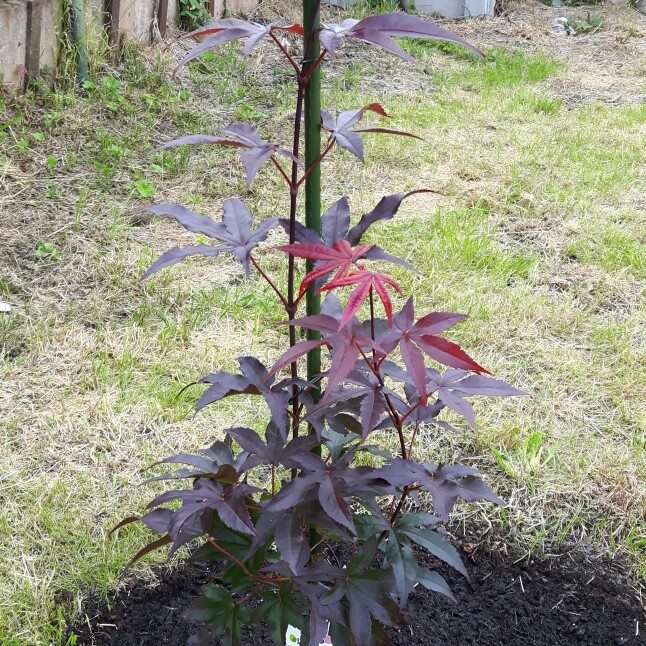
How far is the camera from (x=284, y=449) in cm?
128

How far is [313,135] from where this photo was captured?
4.10 feet

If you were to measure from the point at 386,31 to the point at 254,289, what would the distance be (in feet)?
6.42

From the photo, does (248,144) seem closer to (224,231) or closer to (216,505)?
(224,231)

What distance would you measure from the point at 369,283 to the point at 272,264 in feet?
7.23

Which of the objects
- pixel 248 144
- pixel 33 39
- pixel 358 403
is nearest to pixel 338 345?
pixel 358 403

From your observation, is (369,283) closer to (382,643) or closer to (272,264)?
(382,643)

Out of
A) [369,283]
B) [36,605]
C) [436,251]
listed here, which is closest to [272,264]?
[436,251]

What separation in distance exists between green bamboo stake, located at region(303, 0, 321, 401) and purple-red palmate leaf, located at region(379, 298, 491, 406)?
20cm

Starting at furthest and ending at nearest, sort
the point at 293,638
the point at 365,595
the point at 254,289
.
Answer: the point at 254,289, the point at 293,638, the point at 365,595

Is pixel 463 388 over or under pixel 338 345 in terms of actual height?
under

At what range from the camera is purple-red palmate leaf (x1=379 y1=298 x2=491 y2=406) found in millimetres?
1041

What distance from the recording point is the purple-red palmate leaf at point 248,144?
1095 millimetres

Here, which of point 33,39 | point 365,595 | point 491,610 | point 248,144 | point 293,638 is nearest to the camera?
point 248,144

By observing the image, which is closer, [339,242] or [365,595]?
[339,242]
